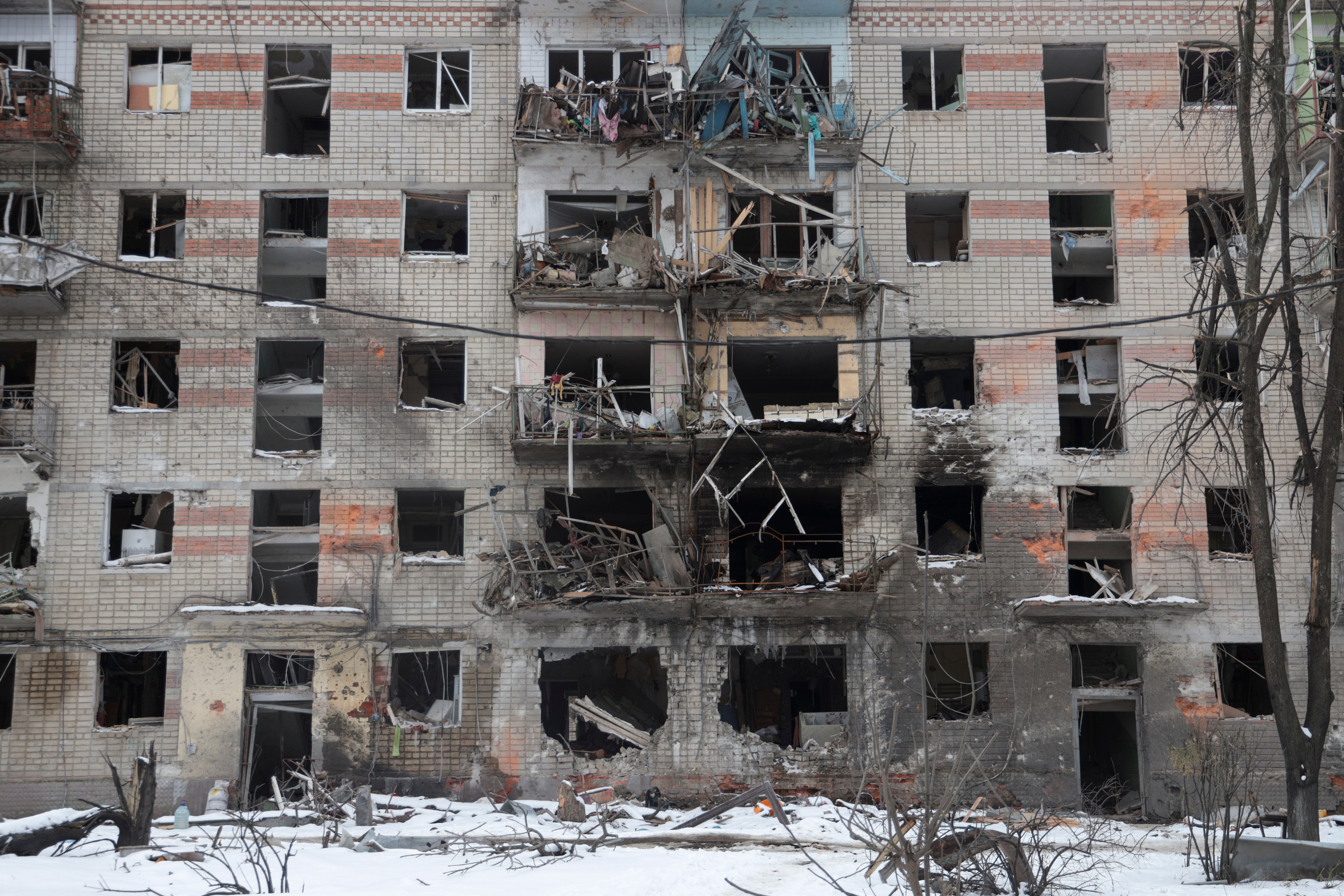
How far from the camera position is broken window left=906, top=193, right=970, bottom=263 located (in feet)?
77.5

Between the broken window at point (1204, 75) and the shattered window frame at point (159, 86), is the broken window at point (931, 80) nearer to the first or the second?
the broken window at point (1204, 75)

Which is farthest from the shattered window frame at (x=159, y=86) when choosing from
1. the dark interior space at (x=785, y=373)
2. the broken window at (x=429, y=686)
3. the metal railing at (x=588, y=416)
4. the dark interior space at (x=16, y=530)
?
the dark interior space at (x=785, y=373)

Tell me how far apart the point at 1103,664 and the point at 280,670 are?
14904 mm

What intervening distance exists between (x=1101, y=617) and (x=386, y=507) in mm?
12614

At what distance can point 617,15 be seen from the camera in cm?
2327

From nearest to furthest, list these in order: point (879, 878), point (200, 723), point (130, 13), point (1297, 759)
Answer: point (879, 878) < point (1297, 759) < point (200, 723) < point (130, 13)

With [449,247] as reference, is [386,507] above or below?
below

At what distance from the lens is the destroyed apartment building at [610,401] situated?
21.3 metres

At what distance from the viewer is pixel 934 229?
2414 centimetres

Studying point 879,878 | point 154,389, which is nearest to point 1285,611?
point 879,878

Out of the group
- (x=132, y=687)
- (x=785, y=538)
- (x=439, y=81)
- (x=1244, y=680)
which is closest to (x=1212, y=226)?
(x=1244, y=680)

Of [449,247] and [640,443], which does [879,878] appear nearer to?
[640,443]

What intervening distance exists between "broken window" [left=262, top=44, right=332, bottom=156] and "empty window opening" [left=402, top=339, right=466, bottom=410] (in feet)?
13.3

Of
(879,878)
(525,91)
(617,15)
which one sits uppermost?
(617,15)
